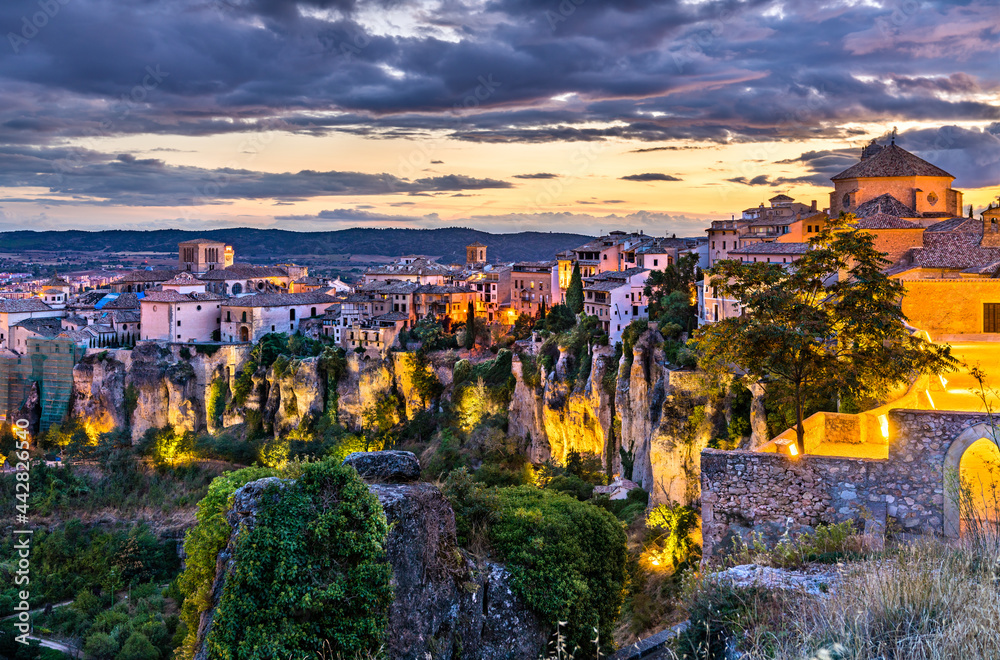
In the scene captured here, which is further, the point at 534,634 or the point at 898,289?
the point at 534,634

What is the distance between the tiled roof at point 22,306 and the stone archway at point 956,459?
7111 centimetres

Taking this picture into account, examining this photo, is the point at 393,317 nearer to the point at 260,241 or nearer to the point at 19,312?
the point at 19,312

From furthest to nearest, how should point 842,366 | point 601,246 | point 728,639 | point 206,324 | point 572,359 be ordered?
point 206,324 → point 601,246 → point 572,359 → point 842,366 → point 728,639

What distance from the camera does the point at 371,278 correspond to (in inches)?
2928

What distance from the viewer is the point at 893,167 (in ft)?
123

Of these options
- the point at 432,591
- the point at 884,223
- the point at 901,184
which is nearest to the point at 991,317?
the point at 884,223

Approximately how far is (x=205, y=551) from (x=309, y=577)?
704 centimetres

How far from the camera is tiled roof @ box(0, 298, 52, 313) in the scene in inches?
2432

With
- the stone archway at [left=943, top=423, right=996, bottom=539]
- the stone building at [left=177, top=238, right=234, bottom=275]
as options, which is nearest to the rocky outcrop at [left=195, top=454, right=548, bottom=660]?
the stone archway at [left=943, top=423, right=996, bottom=539]

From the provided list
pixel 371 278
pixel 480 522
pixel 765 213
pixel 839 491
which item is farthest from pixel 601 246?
pixel 839 491

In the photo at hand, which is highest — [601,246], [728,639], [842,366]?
[601,246]

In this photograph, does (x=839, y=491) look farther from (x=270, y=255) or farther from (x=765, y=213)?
(x=270, y=255)

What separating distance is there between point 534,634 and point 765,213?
4404 cm

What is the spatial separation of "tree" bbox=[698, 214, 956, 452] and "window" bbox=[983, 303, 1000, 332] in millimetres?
4524
